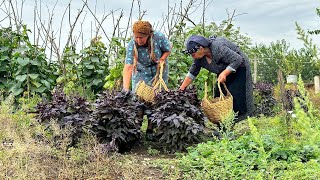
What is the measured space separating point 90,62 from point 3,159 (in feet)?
16.8

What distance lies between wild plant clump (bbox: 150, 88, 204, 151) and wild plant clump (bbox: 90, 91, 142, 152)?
234 mm

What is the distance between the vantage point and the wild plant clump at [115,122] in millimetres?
4406

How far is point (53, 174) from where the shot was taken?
3604 millimetres

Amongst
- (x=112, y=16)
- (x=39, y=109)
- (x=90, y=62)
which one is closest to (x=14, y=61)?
(x=90, y=62)

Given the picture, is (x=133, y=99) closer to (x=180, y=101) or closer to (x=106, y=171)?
(x=180, y=101)

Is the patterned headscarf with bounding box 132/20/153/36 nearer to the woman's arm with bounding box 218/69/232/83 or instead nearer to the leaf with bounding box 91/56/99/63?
the woman's arm with bounding box 218/69/232/83

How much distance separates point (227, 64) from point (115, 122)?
4.41 ft

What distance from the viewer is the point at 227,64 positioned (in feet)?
16.2

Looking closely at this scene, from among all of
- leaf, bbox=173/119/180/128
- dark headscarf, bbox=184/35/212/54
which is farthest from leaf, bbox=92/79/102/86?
leaf, bbox=173/119/180/128

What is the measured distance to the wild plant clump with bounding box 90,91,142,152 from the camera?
4406 mm

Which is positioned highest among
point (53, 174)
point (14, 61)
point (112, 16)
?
point (112, 16)

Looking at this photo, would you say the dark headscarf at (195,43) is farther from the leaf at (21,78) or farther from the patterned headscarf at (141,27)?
the leaf at (21,78)

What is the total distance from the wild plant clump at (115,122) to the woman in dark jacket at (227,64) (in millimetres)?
899


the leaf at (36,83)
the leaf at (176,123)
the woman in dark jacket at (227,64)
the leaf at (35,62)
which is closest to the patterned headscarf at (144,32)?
the woman in dark jacket at (227,64)
